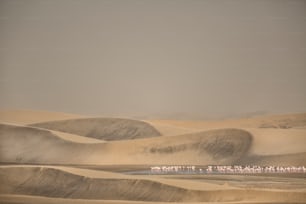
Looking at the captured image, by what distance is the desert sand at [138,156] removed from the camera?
2.74m

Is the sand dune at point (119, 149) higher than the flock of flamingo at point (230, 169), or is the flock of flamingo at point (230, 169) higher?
the sand dune at point (119, 149)

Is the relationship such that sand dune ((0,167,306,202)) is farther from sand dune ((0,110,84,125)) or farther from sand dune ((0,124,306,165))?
sand dune ((0,110,84,125))

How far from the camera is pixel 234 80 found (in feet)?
9.86

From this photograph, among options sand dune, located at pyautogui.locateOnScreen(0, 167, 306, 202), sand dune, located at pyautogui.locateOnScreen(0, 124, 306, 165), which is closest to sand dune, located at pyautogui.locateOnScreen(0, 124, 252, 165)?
sand dune, located at pyautogui.locateOnScreen(0, 124, 306, 165)

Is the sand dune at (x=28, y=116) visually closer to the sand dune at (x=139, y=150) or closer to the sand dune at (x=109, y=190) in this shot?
the sand dune at (x=139, y=150)

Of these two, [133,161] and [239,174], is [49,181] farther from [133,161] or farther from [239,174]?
[239,174]

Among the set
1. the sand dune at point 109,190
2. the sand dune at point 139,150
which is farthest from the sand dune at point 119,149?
the sand dune at point 109,190

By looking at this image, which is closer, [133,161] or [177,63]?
[133,161]

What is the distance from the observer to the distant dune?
113 inches

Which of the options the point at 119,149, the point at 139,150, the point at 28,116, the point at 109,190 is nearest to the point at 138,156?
the point at 139,150

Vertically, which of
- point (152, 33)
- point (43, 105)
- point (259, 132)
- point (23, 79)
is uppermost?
point (152, 33)

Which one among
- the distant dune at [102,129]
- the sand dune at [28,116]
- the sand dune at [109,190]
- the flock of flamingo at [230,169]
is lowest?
the sand dune at [109,190]

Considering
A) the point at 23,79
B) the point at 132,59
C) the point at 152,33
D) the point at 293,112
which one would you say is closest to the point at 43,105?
the point at 23,79

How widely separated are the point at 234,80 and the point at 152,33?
0.77 metres
